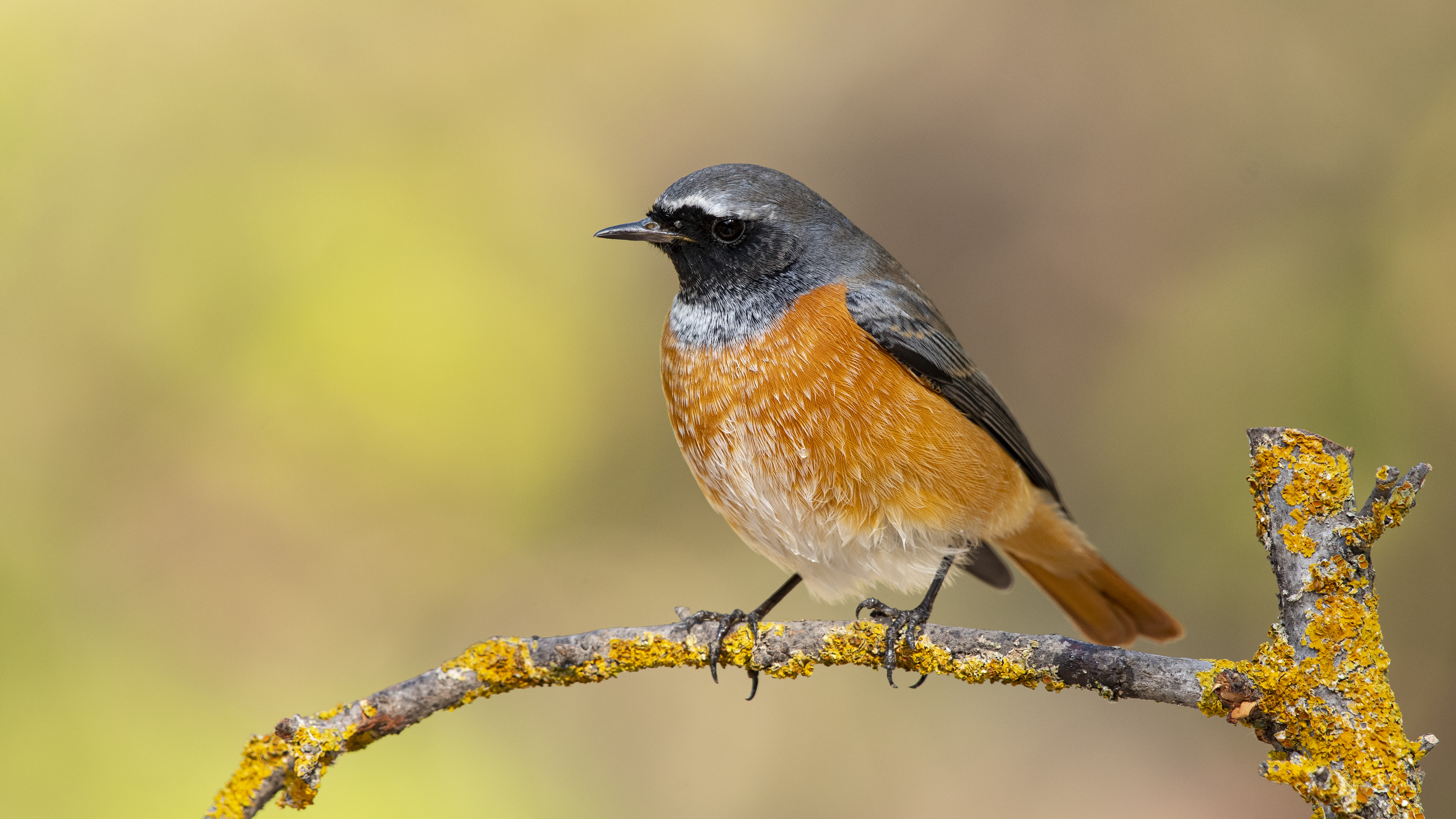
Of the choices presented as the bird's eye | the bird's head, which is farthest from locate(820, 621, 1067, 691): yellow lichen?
the bird's eye

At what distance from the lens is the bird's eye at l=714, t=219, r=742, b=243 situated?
3.78 m

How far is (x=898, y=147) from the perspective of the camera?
5.95 m

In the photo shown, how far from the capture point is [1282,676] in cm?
208

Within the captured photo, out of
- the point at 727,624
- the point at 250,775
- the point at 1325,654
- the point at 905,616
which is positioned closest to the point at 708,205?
the point at 727,624

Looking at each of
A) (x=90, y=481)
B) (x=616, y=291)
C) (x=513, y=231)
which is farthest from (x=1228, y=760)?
(x=90, y=481)

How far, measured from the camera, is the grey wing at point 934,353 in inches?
143

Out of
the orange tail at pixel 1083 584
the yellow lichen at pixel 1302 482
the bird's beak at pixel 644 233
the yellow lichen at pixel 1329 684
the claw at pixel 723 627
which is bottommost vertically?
the yellow lichen at pixel 1329 684

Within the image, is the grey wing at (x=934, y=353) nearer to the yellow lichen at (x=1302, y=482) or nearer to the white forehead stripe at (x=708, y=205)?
the white forehead stripe at (x=708, y=205)

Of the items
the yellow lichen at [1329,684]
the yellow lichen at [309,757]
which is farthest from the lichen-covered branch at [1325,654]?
the yellow lichen at [309,757]

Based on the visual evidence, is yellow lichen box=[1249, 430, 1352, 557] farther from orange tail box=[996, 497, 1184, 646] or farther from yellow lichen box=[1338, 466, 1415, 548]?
orange tail box=[996, 497, 1184, 646]

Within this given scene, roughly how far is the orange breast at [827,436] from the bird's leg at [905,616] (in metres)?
0.08

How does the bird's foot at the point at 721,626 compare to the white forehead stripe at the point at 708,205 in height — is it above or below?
below

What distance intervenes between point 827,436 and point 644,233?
3.27 ft

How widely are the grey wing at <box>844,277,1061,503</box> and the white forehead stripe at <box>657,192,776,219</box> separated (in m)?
0.48
